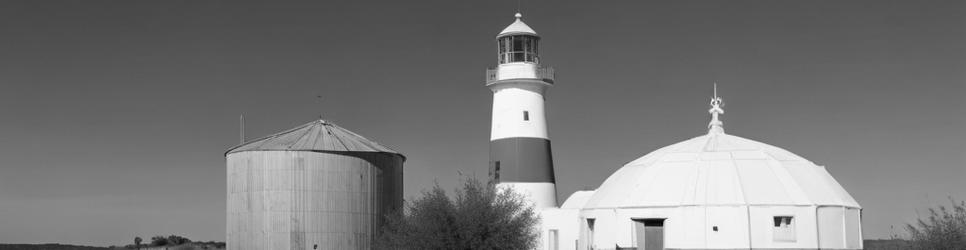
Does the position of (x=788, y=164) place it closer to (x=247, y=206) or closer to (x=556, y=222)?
(x=556, y=222)

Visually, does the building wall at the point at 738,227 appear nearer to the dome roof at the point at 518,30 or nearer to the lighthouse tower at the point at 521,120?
the lighthouse tower at the point at 521,120

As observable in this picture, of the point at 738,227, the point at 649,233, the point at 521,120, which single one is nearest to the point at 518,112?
the point at 521,120

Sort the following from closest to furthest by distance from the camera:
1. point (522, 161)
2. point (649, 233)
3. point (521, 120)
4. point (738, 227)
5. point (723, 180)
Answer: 1. point (738, 227)
2. point (723, 180)
3. point (649, 233)
4. point (522, 161)
5. point (521, 120)

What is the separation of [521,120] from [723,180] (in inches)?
496

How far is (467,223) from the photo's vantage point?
43.7 metres

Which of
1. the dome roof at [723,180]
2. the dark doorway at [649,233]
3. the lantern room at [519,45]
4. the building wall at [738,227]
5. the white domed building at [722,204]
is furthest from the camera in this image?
the lantern room at [519,45]

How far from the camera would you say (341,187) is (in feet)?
158

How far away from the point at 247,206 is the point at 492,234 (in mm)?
11369

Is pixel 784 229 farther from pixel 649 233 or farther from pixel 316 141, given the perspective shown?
pixel 316 141

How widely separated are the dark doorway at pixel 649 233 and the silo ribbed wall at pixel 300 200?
13144mm

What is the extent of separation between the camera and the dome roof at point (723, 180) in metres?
41.0

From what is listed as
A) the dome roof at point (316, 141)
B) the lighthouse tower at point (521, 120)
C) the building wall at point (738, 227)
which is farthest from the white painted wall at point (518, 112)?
the building wall at point (738, 227)

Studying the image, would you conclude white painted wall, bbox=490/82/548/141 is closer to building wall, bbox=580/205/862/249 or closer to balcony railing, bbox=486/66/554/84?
balcony railing, bbox=486/66/554/84

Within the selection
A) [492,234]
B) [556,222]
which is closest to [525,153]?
[556,222]
